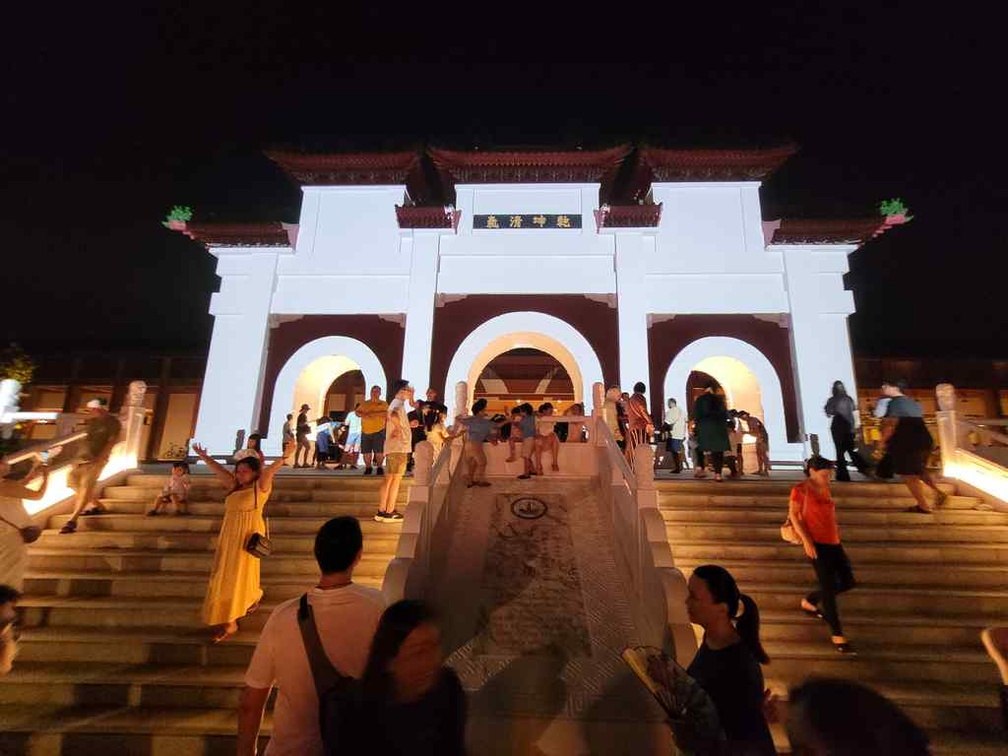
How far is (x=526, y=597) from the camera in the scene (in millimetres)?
4641

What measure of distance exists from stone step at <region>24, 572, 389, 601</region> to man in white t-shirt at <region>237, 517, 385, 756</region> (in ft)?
9.83

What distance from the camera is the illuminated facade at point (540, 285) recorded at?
1105 centimetres

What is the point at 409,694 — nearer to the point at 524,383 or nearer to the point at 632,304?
the point at 632,304

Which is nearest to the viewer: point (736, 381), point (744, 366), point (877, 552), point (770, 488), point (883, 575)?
point (883, 575)

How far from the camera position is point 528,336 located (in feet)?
38.2

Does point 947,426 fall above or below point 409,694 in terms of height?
above

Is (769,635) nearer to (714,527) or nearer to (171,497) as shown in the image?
(714,527)

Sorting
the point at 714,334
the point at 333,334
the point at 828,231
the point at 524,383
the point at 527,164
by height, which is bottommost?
the point at 524,383

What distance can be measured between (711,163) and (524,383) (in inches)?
324

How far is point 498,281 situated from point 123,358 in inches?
584

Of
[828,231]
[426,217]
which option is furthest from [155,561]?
[828,231]

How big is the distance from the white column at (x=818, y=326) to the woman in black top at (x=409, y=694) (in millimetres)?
10938

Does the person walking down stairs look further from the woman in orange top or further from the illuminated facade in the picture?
the illuminated facade

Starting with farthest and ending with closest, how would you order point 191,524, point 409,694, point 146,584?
point 191,524
point 146,584
point 409,694
